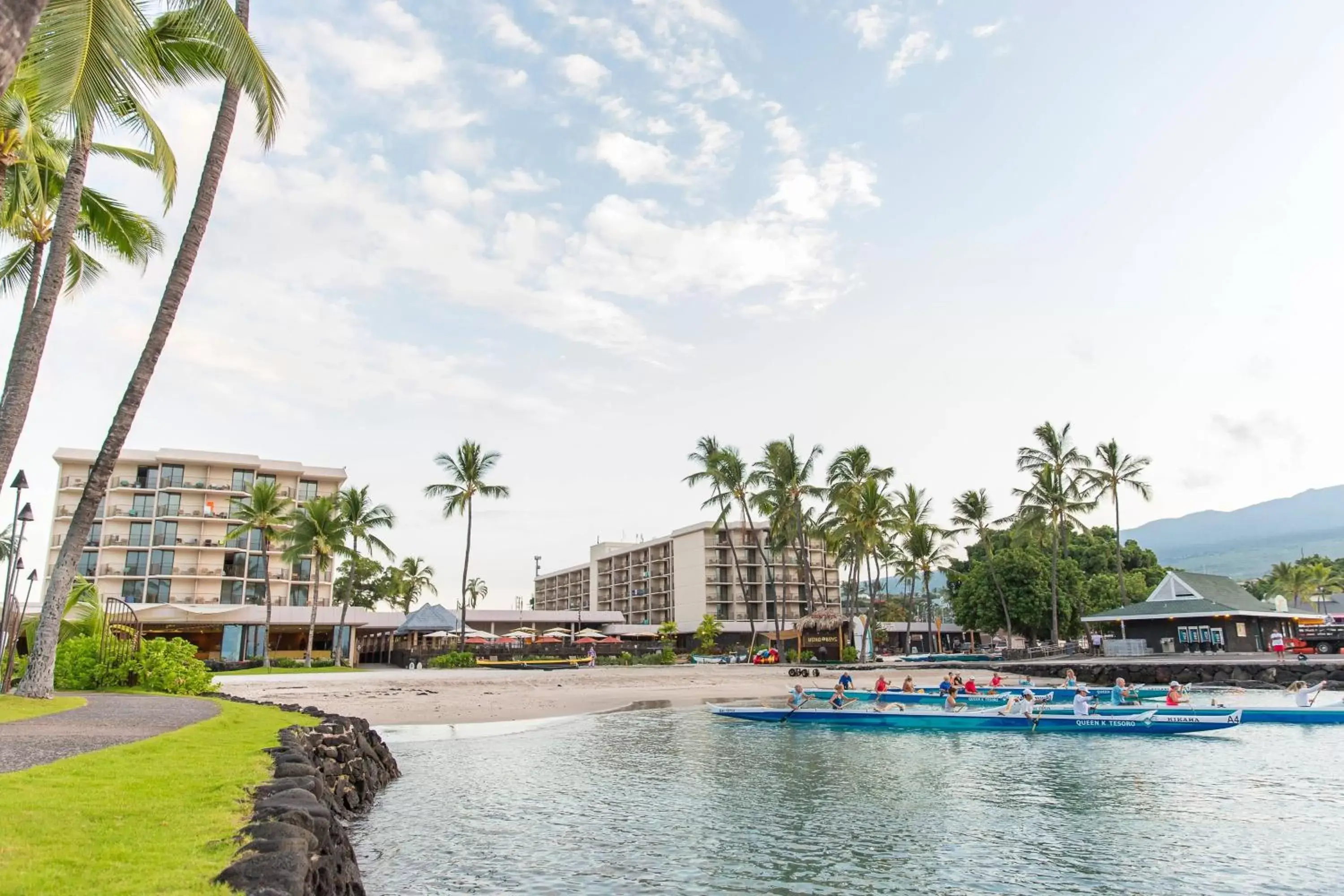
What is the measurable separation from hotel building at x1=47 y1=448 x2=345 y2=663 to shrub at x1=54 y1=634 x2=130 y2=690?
4661cm

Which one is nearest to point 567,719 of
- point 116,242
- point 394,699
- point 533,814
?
point 394,699

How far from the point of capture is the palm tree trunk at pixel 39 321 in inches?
522

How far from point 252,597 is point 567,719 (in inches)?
2044

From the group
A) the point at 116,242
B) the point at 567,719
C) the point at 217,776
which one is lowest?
the point at 567,719

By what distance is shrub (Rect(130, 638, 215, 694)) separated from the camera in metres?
20.8

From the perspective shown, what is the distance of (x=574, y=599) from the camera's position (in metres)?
131

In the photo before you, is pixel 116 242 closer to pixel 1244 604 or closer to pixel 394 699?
pixel 394 699

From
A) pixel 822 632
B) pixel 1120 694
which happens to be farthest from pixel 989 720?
pixel 822 632

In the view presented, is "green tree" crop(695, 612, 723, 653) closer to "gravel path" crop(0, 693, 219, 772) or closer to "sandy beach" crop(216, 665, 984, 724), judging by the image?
"sandy beach" crop(216, 665, 984, 724)

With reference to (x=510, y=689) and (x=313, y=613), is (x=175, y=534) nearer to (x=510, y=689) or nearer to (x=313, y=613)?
(x=313, y=613)

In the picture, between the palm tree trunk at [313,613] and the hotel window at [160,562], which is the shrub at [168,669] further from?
the hotel window at [160,562]

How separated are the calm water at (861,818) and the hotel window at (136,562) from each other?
5738 cm

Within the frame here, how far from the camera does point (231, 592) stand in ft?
222

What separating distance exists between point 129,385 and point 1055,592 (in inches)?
2077
